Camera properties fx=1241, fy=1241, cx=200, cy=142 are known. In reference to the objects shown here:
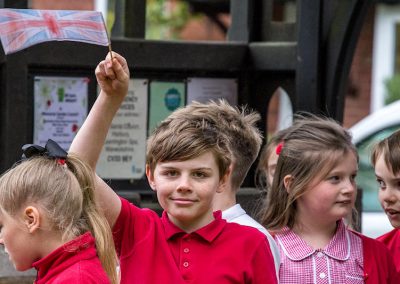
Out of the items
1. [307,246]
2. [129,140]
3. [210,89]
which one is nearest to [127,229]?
[307,246]

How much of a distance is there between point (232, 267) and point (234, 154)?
1.73 ft

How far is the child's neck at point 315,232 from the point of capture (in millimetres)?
4426

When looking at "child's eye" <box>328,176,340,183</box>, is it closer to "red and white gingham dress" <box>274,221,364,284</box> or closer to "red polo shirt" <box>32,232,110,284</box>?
"red and white gingham dress" <box>274,221,364,284</box>

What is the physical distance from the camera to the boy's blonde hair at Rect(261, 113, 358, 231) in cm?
446

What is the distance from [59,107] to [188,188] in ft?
4.50

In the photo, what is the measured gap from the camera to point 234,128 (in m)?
4.16

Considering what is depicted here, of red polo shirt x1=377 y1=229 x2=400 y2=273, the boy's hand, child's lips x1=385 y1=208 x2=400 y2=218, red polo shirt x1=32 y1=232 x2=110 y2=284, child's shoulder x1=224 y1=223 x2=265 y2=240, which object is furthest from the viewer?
red polo shirt x1=377 y1=229 x2=400 y2=273

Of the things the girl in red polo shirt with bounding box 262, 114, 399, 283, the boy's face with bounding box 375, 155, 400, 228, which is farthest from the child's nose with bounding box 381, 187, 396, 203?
the girl in red polo shirt with bounding box 262, 114, 399, 283

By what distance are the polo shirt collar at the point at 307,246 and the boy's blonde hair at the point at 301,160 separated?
0.10 metres

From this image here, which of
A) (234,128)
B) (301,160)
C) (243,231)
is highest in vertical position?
(234,128)

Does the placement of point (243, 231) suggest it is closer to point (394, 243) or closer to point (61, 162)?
point (61, 162)

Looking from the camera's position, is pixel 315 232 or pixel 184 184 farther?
pixel 315 232

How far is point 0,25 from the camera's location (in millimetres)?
3498

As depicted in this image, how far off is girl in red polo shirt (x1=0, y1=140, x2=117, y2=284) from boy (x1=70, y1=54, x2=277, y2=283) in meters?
0.24
